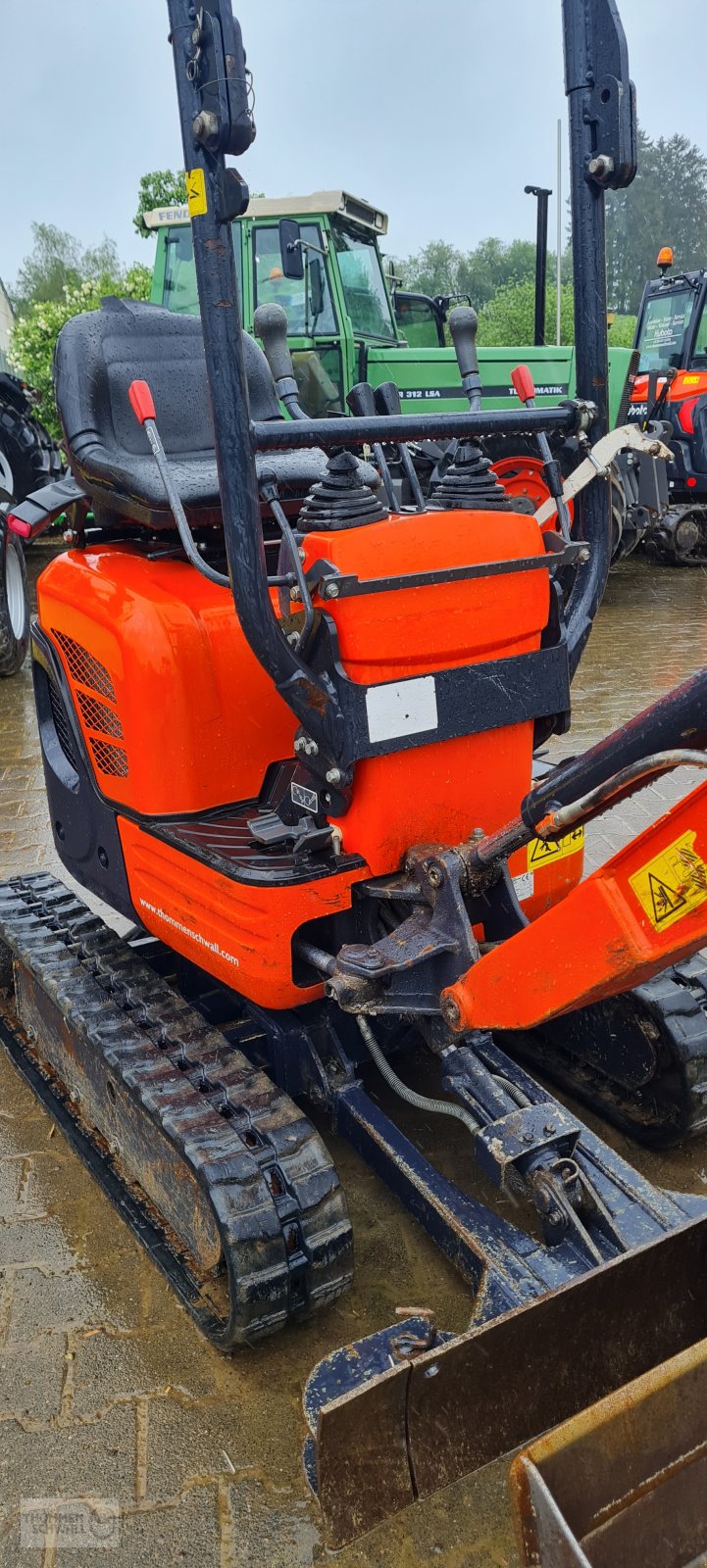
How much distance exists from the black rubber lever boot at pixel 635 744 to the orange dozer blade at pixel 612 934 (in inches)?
3.7

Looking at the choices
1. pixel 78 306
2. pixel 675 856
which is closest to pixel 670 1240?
pixel 675 856

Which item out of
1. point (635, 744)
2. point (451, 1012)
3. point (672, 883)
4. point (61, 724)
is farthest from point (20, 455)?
point (672, 883)

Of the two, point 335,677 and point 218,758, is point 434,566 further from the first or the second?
point 218,758

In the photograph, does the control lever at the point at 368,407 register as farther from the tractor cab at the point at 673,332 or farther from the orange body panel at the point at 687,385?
the tractor cab at the point at 673,332

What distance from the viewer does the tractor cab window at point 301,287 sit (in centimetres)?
914

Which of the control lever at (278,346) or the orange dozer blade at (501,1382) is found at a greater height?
the control lever at (278,346)

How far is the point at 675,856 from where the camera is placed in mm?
1826

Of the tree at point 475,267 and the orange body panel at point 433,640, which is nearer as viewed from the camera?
the orange body panel at point 433,640

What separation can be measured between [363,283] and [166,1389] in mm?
8919

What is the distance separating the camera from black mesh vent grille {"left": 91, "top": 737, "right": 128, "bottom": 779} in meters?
2.96

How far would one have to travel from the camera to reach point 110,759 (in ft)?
9.92

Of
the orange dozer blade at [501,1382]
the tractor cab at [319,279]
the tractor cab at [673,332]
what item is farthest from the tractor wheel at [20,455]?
the orange dozer blade at [501,1382]

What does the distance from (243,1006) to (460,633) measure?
1.16 meters

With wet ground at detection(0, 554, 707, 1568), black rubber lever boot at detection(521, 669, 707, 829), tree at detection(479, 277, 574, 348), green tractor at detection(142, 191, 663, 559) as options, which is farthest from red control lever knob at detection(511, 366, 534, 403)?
tree at detection(479, 277, 574, 348)
